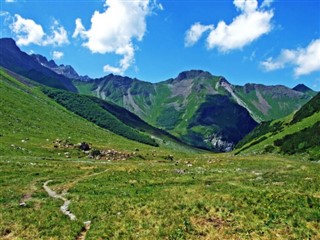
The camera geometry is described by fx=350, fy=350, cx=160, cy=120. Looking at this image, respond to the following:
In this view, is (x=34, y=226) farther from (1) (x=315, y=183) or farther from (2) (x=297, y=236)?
(1) (x=315, y=183)

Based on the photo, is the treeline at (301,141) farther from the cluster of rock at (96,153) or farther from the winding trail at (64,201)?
the winding trail at (64,201)

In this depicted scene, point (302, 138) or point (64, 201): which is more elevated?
point (302, 138)

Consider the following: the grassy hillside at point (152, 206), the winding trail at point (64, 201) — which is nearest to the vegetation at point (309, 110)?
the grassy hillside at point (152, 206)

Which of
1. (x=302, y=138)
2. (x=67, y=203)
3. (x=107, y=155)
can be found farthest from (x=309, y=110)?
(x=67, y=203)

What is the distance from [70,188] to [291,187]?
24211mm

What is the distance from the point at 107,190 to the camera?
38.8 metres

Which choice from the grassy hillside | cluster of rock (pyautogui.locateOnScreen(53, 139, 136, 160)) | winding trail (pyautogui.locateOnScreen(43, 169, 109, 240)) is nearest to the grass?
the grassy hillside

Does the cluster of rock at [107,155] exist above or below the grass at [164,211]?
below

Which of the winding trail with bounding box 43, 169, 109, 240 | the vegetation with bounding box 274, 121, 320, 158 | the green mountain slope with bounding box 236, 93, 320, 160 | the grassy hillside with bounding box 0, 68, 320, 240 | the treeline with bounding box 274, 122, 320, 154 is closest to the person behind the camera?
the grassy hillside with bounding box 0, 68, 320, 240

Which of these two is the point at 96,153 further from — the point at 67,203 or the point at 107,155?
the point at 67,203

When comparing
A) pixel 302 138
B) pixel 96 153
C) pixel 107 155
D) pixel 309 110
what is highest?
pixel 309 110

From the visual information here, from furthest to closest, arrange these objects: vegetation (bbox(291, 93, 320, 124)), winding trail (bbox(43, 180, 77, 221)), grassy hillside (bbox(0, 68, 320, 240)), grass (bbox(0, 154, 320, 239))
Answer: vegetation (bbox(291, 93, 320, 124)) < winding trail (bbox(43, 180, 77, 221)) < grassy hillside (bbox(0, 68, 320, 240)) < grass (bbox(0, 154, 320, 239))

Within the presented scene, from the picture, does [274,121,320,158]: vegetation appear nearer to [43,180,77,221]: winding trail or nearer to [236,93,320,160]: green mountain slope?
[236,93,320,160]: green mountain slope

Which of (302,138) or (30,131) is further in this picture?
(30,131)
